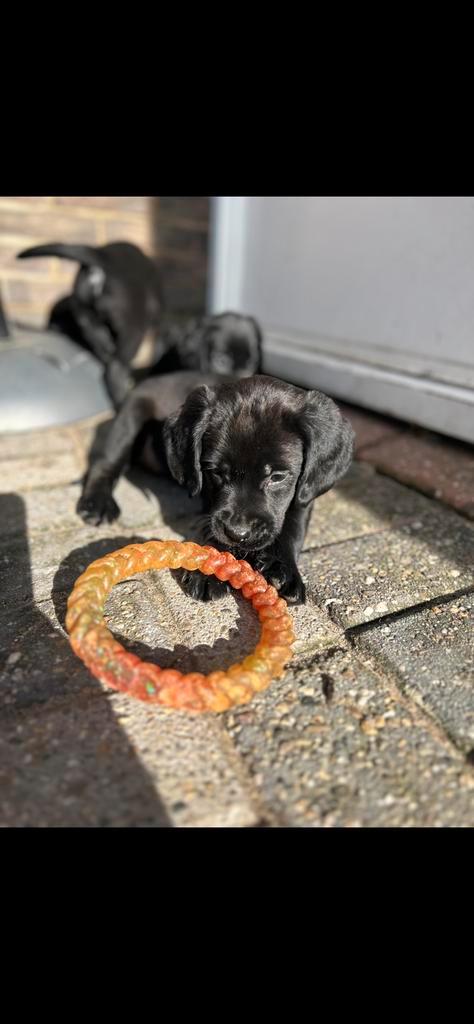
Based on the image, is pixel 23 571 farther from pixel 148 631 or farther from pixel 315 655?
pixel 315 655

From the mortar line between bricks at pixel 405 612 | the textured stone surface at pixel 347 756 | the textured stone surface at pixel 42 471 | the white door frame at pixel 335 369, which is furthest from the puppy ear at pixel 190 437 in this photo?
the white door frame at pixel 335 369

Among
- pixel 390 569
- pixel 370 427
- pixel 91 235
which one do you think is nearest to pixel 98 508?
pixel 390 569

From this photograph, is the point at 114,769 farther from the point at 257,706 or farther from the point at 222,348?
the point at 222,348

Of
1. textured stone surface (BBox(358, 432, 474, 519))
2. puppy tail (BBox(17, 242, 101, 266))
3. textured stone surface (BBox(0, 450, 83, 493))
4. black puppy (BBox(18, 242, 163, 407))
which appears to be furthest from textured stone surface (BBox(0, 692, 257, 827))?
puppy tail (BBox(17, 242, 101, 266))

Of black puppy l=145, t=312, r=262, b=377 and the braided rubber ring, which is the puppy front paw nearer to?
the braided rubber ring
